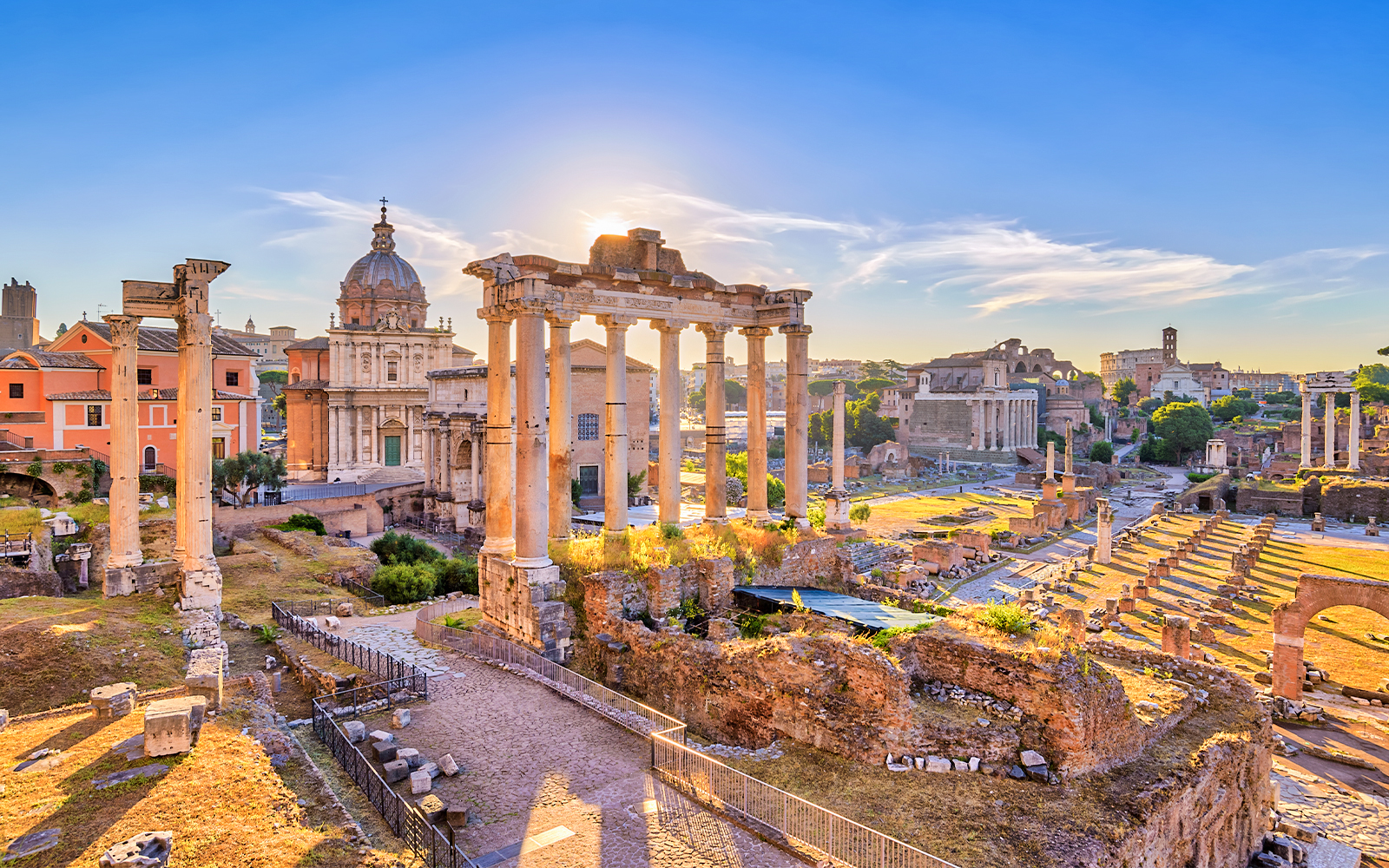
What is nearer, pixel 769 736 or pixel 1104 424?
pixel 769 736

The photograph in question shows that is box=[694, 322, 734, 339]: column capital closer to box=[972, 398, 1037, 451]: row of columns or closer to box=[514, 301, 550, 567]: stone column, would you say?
box=[514, 301, 550, 567]: stone column

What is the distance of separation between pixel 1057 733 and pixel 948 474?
77496mm

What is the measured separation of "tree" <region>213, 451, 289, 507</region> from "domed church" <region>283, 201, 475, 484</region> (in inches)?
391

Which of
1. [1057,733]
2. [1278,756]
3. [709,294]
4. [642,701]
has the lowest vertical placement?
[1278,756]

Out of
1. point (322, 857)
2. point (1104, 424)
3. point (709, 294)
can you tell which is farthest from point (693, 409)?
point (322, 857)

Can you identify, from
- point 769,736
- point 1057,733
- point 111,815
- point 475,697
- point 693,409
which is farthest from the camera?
point 693,409

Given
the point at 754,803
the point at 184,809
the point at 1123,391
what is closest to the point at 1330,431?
the point at 754,803

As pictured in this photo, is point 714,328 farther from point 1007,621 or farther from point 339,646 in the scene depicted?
point 339,646

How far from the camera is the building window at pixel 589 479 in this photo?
49.2m

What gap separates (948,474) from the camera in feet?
274

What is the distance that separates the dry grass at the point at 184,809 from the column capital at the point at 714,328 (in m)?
12.0

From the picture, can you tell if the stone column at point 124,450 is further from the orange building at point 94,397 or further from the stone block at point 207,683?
the orange building at point 94,397

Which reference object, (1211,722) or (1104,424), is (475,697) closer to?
(1211,722)

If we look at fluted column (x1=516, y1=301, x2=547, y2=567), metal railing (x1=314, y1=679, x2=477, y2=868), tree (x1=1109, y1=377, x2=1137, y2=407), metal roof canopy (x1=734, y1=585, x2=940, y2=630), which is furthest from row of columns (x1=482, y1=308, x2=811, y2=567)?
tree (x1=1109, y1=377, x2=1137, y2=407)
